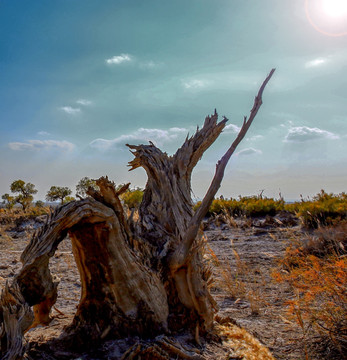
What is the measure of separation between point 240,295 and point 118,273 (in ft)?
9.74

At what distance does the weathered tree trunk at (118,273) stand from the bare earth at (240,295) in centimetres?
23

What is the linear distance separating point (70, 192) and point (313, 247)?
3229 cm

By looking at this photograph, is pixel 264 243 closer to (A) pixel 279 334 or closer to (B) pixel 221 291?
(B) pixel 221 291

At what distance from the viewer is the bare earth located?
2.88 meters

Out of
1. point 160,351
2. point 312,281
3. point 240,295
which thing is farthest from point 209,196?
point 240,295

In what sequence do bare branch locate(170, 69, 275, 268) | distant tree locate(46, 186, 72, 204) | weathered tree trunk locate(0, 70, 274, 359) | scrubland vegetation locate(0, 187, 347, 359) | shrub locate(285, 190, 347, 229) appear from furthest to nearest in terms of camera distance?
distant tree locate(46, 186, 72, 204) → shrub locate(285, 190, 347, 229) → scrubland vegetation locate(0, 187, 347, 359) → bare branch locate(170, 69, 275, 268) → weathered tree trunk locate(0, 70, 274, 359)

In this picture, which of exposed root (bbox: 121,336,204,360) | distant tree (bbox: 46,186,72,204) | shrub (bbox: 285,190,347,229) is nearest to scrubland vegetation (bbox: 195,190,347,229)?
shrub (bbox: 285,190,347,229)

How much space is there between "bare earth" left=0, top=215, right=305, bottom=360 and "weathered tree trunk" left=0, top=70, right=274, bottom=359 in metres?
0.23

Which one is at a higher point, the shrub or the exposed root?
the shrub

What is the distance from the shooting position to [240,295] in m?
5.18

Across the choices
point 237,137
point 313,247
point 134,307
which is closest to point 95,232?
point 134,307

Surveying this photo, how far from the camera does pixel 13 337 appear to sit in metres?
2.16

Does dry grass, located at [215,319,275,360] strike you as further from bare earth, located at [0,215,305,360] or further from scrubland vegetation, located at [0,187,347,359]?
scrubland vegetation, located at [0,187,347,359]

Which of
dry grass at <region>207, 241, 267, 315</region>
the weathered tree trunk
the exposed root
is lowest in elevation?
dry grass at <region>207, 241, 267, 315</region>
